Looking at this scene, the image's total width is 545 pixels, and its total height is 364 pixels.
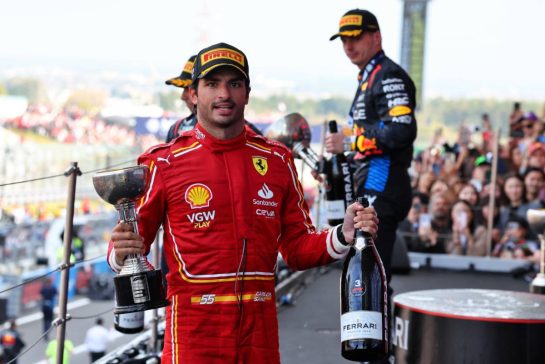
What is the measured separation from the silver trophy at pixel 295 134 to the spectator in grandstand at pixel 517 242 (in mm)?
4174

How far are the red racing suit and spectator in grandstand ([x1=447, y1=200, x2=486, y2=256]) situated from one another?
6.87m

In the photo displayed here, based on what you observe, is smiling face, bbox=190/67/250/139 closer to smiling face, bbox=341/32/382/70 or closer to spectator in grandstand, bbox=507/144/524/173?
smiling face, bbox=341/32/382/70

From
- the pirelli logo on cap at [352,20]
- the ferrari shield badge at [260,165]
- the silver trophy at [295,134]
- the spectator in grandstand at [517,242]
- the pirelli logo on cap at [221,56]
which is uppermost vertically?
the pirelli logo on cap at [352,20]

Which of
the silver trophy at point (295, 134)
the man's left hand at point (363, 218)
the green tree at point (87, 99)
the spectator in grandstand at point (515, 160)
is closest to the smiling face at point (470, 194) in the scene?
the spectator in grandstand at point (515, 160)

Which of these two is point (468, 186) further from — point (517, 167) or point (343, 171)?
point (343, 171)

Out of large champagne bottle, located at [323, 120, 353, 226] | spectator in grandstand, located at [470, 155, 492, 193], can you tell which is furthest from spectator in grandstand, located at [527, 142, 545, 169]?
large champagne bottle, located at [323, 120, 353, 226]

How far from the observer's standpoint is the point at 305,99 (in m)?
36.1

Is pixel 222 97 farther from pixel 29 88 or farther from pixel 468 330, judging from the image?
pixel 29 88

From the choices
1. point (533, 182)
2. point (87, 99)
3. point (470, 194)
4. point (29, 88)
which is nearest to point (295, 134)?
point (533, 182)

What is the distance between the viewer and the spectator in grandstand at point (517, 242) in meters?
9.14

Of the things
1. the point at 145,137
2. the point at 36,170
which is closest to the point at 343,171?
the point at 36,170

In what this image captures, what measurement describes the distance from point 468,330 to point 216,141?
5.77 ft

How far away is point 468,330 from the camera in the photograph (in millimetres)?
4039

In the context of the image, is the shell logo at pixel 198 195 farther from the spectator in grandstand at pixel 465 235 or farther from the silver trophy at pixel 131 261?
the spectator in grandstand at pixel 465 235
